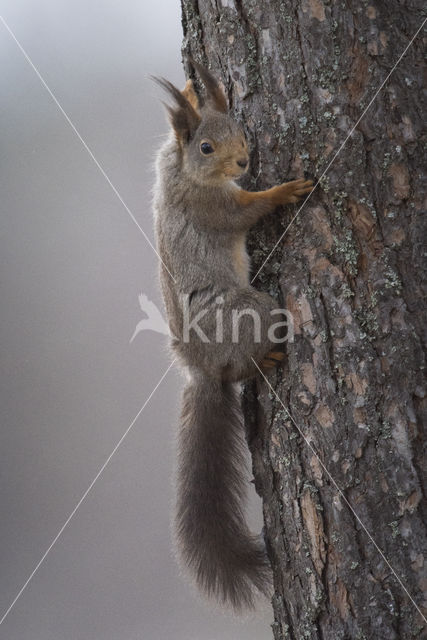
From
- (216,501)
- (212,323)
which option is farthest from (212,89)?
(216,501)

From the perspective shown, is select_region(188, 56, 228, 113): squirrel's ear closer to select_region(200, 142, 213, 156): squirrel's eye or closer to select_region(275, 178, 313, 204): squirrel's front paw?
select_region(200, 142, 213, 156): squirrel's eye

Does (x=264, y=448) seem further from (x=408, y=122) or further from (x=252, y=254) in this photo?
(x=408, y=122)

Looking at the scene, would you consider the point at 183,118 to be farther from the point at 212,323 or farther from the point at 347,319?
the point at 347,319

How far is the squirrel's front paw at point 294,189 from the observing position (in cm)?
132

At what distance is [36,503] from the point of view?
258 cm

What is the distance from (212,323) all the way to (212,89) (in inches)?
20.4

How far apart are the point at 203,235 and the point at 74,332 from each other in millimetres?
1222

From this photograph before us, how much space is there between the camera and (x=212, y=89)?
4.85 ft

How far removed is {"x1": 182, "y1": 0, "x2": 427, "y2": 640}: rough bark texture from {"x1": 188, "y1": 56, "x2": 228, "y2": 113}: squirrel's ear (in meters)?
0.10

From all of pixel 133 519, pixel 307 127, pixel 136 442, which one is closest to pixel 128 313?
pixel 136 442

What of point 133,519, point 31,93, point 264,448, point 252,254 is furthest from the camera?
point 31,93

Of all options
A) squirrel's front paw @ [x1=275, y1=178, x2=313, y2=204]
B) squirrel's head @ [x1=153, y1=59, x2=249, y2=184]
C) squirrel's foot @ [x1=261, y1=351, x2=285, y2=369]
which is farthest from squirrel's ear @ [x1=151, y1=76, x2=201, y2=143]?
squirrel's foot @ [x1=261, y1=351, x2=285, y2=369]

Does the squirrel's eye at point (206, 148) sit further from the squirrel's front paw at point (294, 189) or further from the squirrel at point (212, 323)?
the squirrel's front paw at point (294, 189)

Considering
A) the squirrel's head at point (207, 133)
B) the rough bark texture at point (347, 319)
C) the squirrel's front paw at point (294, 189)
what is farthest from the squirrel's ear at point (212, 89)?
the squirrel's front paw at point (294, 189)
